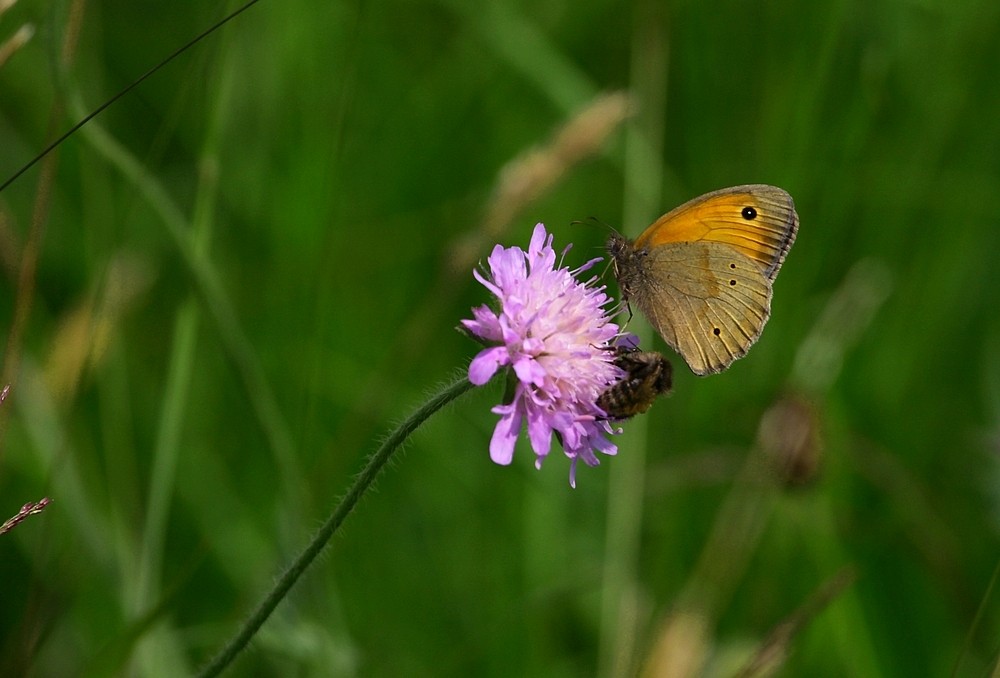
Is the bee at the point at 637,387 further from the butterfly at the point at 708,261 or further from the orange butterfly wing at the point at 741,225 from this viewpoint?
the orange butterfly wing at the point at 741,225

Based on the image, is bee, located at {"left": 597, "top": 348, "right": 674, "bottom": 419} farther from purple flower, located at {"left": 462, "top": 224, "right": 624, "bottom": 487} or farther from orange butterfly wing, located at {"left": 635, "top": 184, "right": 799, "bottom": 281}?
orange butterfly wing, located at {"left": 635, "top": 184, "right": 799, "bottom": 281}

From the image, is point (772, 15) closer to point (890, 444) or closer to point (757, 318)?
point (890, 444)

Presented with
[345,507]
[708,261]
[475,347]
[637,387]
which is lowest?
[345,507]

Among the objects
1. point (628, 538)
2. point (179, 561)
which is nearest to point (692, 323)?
point (628, 538)

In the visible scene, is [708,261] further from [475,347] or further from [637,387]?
[475,347]

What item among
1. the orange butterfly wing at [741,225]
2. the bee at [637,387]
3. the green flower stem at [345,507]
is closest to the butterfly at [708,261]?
the orange butterfly wing at [741,225]

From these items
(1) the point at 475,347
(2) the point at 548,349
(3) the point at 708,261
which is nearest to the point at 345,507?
(2) the point at 548,349
